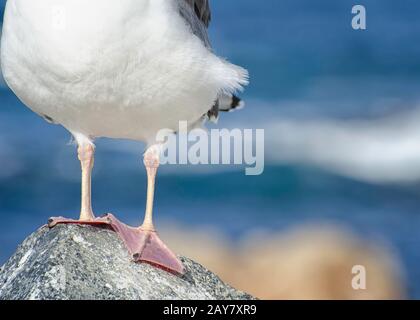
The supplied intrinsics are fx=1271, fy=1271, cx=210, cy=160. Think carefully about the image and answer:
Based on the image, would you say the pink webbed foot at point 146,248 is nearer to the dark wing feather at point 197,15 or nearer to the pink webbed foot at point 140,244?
the pink webbed foot at point 140,244

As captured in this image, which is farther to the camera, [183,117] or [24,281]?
[183,117]

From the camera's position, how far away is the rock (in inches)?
356

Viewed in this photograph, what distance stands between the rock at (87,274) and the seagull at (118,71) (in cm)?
12

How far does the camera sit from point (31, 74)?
9.55 m

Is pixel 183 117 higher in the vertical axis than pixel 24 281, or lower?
higher

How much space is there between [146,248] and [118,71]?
140 cm

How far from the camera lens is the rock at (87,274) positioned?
9055 millimetres

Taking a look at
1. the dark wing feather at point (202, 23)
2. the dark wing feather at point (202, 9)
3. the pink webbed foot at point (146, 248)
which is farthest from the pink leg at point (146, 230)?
the dark wing feather at point (202, 9)

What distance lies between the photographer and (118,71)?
9.35 meters

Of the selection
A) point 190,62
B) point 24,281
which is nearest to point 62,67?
point 190,62

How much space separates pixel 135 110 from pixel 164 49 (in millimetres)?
568

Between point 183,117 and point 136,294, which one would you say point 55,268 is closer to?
point 136,294
